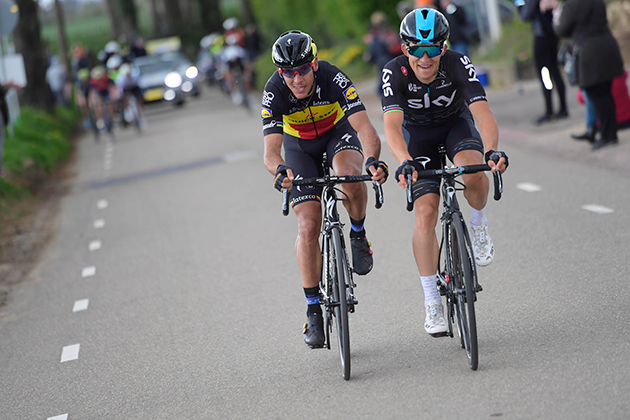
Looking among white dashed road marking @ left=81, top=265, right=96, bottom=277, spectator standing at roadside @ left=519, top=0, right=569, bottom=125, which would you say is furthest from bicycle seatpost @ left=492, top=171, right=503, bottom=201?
spectator standing at roadside @ left=519, top=0, right=569, bottom=125

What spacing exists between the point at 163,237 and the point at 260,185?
286 cm

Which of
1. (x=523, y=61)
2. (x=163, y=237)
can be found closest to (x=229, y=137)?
(x=523, y=61)

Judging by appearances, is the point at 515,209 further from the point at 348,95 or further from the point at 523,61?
the point at 523,61

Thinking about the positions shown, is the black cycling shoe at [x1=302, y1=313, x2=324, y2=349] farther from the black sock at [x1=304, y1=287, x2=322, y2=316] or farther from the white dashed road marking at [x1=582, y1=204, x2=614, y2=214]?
the white dashed road marking at [x1=582, y1=204, x2=614, y2=214]

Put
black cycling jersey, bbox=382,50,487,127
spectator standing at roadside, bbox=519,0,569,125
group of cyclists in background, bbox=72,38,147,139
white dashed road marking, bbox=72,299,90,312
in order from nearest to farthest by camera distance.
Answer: black cycling jersey, bbox=382,50,487,127
white dashed road marking, bbox=72,299,90,312
spectator standing at roadside, bbox=519,0,569,125
group of cyclists in background, bbox=72,38,147,139

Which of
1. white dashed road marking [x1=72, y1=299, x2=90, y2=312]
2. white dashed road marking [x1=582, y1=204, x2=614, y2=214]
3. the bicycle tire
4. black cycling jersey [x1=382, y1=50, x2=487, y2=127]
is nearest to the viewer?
the bicycle tire

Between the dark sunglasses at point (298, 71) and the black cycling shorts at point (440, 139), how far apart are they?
828 millimetres

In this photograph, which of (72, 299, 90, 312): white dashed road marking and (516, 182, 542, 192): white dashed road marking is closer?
(72, 299, 90, 312): white dashed road marking

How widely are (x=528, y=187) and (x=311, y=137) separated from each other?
16.0 feet

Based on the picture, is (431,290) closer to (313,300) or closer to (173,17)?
(313,300)

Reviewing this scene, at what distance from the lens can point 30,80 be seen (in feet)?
87.3

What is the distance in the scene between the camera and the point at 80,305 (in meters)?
8.25

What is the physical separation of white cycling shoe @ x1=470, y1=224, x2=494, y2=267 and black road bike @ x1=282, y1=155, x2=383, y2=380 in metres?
0.89

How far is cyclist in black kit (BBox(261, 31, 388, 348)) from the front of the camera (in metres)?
5.32
